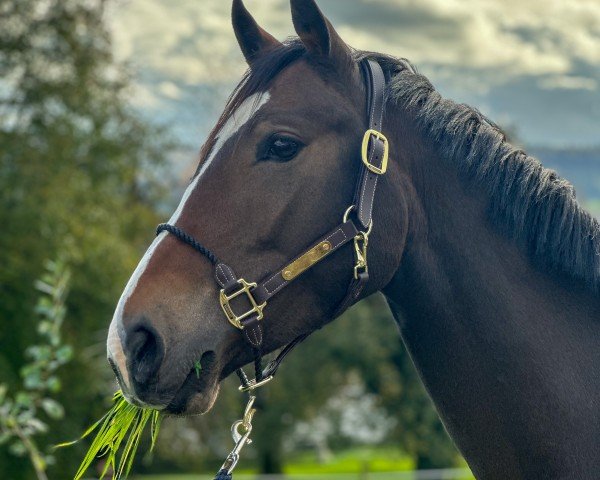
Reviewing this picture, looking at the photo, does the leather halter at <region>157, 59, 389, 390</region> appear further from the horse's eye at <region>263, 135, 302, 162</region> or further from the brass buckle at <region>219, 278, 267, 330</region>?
the horse's eye at <region>263, 135, 302, 162</region>

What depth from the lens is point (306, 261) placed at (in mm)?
2891

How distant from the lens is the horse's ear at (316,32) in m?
2.98

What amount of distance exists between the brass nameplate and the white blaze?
42cm

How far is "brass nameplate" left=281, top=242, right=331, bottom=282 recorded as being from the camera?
2885 mm

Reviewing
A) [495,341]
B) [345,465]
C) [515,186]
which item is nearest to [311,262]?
[495,341]

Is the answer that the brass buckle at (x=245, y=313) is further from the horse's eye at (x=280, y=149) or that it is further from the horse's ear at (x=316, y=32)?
the horse's ear at (x=316, y=32)

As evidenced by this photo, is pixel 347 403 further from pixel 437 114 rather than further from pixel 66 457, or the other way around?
pixel 437 114

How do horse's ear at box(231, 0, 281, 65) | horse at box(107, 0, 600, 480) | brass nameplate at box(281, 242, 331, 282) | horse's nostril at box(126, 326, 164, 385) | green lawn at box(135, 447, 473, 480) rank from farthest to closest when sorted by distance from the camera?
1. green lawn at box(135, 447, 473, 480)
2. horse's ear at box(231, 0, 281, 65)
3. brass nameplate at box(281, 242, 331, 282)
4. horse at box(107, 0, 600, 480)
5. horse's nostril at box(126, 326, 164, 385)

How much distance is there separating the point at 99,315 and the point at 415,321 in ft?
59.0

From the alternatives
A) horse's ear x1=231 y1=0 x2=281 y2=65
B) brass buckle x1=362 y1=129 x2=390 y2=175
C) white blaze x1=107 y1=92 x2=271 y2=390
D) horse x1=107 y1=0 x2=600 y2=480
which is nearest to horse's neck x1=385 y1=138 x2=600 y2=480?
horse x1=107 y1=0 x2=600 y2=480

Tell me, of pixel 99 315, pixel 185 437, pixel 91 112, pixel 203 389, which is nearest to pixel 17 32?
pixel 91 112

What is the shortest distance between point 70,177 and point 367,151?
18.3 metres

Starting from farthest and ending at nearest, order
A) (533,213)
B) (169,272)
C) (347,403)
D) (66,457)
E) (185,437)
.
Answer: (347,403) → (185,437) → (66,457) → (533,213) → (169,272)

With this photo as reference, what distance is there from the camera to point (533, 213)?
118 inches
